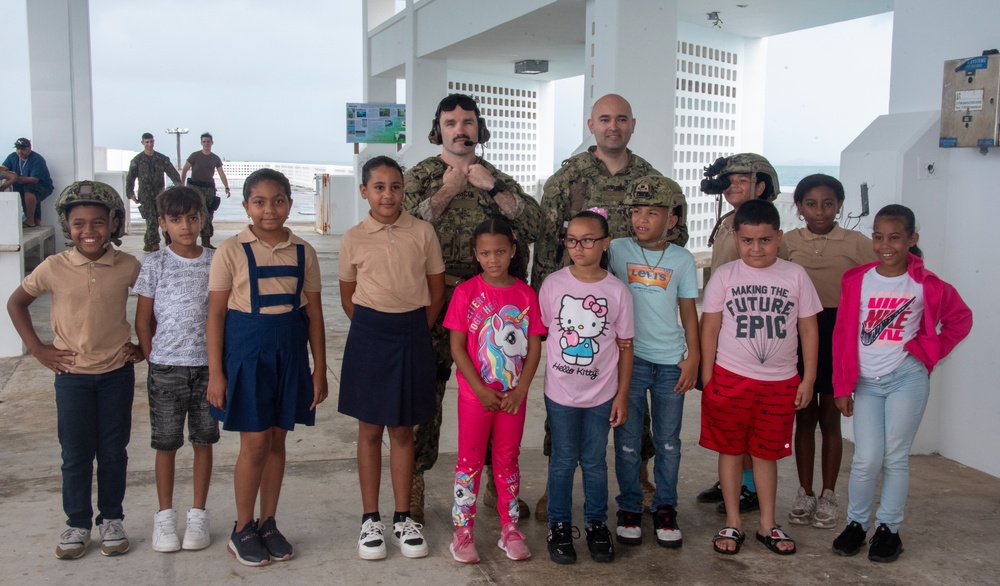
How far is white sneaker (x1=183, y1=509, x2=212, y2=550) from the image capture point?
3135 mm

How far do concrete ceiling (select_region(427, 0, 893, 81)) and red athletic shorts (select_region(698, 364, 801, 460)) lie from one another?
20.1ft

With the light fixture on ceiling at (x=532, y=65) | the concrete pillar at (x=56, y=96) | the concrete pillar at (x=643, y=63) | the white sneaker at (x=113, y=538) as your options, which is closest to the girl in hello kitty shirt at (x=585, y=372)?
the white sneaker at (x=113, y=538)

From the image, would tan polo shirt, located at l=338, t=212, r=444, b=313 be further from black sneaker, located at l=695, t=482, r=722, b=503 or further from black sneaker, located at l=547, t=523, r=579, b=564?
black sneaker, located at l=695, t=482, r=722, b=503

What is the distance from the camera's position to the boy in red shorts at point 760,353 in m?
3.18

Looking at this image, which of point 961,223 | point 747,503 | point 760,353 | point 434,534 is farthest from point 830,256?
point 434,534

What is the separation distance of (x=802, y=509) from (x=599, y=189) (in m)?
1.57

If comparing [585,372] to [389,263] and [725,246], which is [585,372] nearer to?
[389,263]

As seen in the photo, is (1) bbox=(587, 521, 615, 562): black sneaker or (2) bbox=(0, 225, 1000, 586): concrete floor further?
→ (1) bbox=(587, 521, 615, 562): black sneaker

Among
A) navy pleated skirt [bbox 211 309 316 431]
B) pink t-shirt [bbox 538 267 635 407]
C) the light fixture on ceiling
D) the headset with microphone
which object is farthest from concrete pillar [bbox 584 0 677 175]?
the light fixture on ceiling

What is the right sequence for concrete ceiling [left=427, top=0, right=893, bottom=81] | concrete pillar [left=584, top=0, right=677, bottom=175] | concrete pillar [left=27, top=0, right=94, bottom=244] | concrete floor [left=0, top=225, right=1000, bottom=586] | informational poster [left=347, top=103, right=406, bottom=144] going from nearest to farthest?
concrete floor [left=0, top=225, right=1000, bottom=586] < concrete pillar [left=584, top=0, right=677, bottom=175] < concrete ceiling [left=427, top=0, right=893, bottom=81] < concrete pillar [left=27, top=0, right=94, bottom=244] < informational poster [left=347, top=103, right=406, bottom=144]

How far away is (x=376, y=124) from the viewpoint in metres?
16.2

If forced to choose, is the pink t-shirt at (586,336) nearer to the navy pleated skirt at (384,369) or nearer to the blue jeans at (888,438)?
the navy pleated skirt at (384,369)

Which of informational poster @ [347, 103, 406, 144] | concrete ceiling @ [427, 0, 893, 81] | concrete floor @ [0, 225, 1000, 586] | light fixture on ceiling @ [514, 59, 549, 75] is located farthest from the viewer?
informational poster @ [347, 103, 406, 144]

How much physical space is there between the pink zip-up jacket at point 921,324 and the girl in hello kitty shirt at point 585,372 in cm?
83
